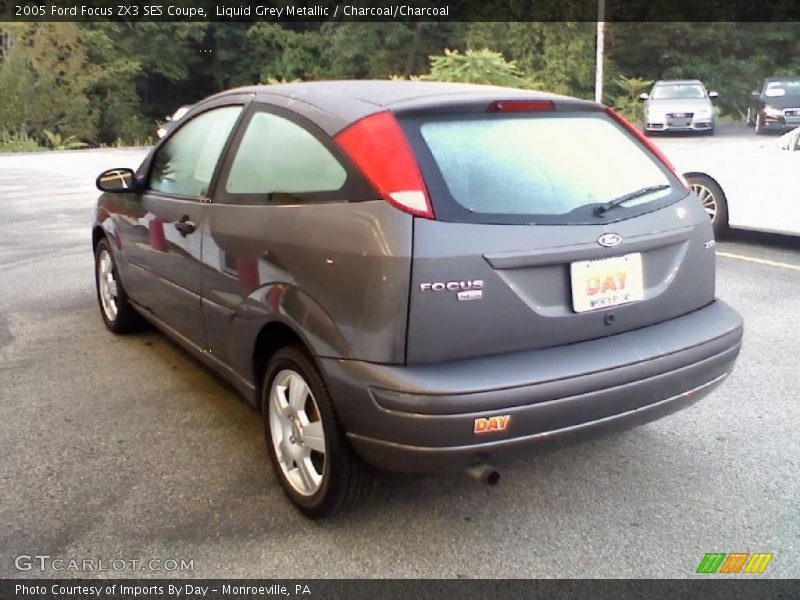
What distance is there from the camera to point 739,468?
3428mm

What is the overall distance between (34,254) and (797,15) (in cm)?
3748

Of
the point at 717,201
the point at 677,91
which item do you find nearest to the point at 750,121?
the point at 677,91

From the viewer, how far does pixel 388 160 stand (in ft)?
9.10

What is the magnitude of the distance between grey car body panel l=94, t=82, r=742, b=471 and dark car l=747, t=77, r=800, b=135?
75.8ft

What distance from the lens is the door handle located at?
3.80 meters

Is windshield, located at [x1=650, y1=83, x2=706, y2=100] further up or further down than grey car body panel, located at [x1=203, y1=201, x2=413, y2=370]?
further up

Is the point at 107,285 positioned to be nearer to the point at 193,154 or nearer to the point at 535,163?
the point at 193,154

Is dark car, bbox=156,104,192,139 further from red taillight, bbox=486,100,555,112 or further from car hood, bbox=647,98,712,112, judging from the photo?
car hood, bbox=647,98,712,112

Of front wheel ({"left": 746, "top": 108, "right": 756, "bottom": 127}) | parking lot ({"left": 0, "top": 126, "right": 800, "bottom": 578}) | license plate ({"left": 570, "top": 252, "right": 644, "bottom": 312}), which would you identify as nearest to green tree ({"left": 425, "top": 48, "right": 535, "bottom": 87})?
front wheel ({"left": 746, "top": 108, "right": 756, "bottom": 127})

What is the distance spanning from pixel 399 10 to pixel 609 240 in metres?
40.2

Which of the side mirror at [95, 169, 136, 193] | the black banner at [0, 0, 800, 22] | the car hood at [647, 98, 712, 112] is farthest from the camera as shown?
the black banner at [0, 0, 800, 22]

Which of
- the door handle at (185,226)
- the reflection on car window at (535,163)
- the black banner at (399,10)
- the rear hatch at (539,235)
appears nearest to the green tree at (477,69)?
the black banner at (399,10)

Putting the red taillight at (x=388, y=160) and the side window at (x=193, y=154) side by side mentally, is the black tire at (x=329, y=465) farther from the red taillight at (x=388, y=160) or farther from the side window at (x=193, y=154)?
the side window at (x=193, y=154)

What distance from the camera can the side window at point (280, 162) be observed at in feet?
9.87
